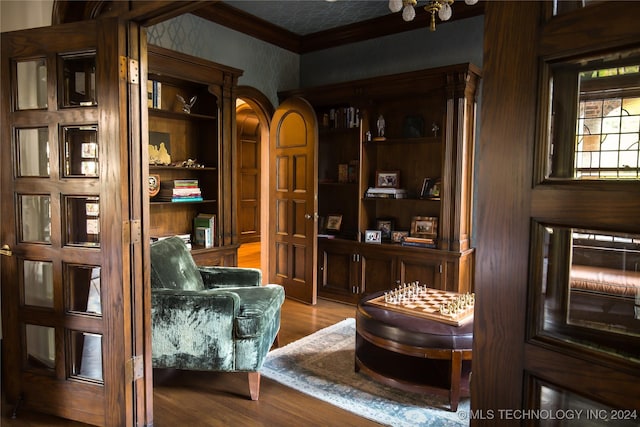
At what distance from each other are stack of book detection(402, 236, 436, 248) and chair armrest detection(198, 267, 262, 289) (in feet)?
5.79

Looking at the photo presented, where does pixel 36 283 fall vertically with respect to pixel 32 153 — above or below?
below

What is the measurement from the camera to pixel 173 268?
3.01m

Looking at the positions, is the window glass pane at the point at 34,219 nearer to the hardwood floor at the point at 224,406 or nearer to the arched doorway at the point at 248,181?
the hardwood floor at the point at 224,406

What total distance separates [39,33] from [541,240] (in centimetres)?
A: 249

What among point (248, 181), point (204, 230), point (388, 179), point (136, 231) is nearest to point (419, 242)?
point (388, 179)

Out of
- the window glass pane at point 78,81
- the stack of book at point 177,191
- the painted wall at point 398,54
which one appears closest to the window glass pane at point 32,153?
the window glass pane at point 78,81

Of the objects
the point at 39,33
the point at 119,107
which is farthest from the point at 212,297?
the point at 39,33

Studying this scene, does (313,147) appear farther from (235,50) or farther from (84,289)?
(84,289)

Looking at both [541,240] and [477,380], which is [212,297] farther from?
[541,240]

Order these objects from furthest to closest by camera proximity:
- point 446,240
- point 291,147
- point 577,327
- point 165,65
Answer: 1. point 291,147
2. point 446,240
3. point 165,65
4. point 577,327

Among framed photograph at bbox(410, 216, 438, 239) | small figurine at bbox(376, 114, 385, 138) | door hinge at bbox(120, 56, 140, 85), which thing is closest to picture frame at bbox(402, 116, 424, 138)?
small figurine at bbox(376, 114, 385, 138)

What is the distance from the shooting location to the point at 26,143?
234 cm

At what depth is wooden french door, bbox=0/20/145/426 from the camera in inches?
84.0

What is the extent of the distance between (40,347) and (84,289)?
1.63 ft
